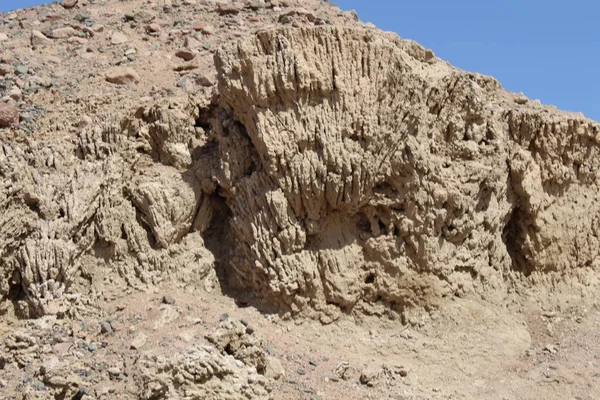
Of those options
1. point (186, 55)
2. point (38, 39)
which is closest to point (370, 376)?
point (186, 55)

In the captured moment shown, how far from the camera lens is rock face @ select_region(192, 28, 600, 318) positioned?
10.0 m

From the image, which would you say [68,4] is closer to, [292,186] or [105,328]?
[292,186]

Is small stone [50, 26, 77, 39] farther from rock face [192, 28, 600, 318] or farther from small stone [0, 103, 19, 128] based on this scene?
rock face [192, 28, 600, 318]

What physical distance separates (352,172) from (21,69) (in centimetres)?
534

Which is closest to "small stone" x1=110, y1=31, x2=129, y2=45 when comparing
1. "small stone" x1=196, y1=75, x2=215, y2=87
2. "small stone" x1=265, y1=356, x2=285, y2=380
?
"small stone" x1=196, y1=75, x2=215, y2=87

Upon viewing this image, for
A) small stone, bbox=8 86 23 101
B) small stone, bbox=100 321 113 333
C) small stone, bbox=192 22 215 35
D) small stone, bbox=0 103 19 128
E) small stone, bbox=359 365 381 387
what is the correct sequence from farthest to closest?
small stone, bbox=192 22 215 35 → small stone, bbox=8 86 23 101 → small stone, bbox=0 103 19 128 → small stone, bbox=359 365 381 387 → small stone, bbox=100 321 113 333

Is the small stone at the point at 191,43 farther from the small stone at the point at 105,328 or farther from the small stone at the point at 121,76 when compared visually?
the small stone at the point at 105,328

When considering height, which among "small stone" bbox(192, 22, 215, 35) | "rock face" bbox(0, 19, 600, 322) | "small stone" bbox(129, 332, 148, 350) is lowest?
"small stone" bbox(129, 332, 148, 350)

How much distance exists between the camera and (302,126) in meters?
10.0

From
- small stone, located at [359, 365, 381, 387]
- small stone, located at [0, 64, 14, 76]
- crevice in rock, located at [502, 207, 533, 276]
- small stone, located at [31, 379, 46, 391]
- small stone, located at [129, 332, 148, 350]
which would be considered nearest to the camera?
small stone, located at [31, 379, 46, 391]

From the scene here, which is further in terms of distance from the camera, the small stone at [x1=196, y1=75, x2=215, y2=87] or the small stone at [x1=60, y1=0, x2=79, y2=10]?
the small stone at [x1=60, y1=0, x2=79, y2=10]

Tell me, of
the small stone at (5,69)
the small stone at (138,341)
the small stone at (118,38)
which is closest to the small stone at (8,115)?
the small stone at (5,69)

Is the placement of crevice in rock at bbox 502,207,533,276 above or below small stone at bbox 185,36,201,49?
below

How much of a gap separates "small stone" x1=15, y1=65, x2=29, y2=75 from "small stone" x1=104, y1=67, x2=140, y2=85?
1158mm
